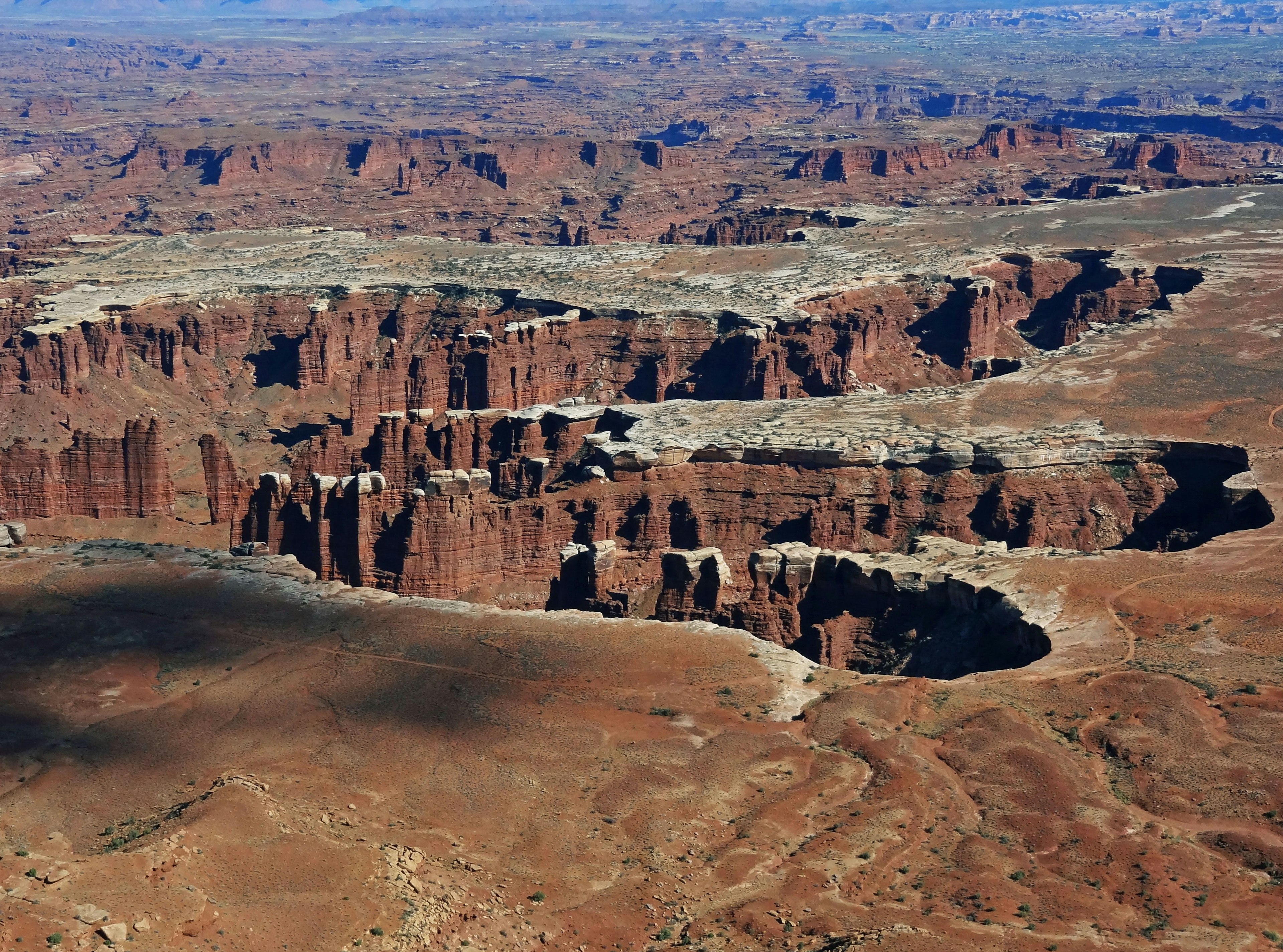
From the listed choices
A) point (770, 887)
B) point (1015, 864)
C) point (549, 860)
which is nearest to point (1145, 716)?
point (1015, 864)

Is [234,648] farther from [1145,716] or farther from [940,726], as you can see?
[1145,716]

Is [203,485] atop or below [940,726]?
below

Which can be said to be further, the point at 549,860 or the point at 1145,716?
the point at 1145,716

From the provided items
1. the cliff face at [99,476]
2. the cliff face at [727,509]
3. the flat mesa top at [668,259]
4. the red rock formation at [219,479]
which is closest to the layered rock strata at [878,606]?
the cliff face at [727,509]

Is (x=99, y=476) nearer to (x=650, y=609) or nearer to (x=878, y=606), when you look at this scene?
(x=650, y=609)

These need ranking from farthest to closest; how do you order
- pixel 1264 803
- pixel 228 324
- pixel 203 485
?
pixel 228 324 < pixel 203 485 < pixel 1264 803

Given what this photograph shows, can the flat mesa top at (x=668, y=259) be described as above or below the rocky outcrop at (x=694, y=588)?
above

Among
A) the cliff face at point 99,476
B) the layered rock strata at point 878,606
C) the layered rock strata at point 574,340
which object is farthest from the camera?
the layered rock strata at point 574,340

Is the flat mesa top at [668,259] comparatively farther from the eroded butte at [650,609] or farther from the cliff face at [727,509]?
the cliff face at [727,509]

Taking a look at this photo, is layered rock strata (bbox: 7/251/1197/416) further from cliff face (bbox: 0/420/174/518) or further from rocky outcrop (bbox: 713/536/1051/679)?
rocky outcrop (bbox: 713/536/1051/679)
